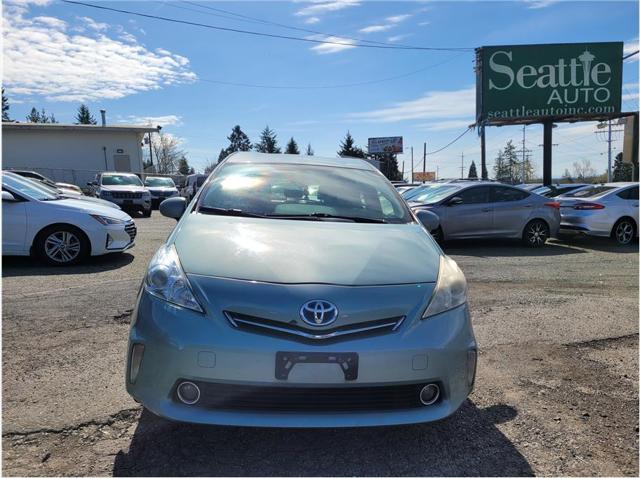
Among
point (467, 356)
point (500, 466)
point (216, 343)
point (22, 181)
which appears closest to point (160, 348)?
point (216, 343)

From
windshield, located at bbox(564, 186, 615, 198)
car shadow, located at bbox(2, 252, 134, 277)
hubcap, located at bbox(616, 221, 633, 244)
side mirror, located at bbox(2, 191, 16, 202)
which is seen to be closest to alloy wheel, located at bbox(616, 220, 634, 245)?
hubcap, located at bbox(616, 221, 633, 244)

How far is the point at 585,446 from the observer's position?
9.02 feet

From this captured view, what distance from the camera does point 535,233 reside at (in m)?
10.6

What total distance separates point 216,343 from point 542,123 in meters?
29.3

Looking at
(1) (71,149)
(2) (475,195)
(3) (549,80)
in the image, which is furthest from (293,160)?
(1) (71,149)

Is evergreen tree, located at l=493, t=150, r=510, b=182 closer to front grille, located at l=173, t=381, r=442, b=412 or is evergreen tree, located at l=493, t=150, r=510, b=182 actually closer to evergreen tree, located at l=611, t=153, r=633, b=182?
evergreen tree, located at l=611, t=153, r=633, b=182

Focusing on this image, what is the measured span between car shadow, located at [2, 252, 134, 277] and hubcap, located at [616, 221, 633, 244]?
986 centimetres

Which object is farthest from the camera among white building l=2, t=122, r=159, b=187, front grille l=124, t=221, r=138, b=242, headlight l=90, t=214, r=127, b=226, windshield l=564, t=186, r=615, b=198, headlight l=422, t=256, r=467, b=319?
white building l=2, t=122, r=159, b=187

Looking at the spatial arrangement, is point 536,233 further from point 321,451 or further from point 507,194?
point 321,451

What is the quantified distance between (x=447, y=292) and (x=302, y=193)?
160 cm

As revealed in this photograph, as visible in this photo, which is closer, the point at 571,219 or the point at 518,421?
the point at 518,421

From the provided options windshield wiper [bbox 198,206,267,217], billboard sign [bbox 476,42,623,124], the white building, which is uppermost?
billboard sign [bbox 476,42,623,124]

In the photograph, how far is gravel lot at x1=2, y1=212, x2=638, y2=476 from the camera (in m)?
2.52

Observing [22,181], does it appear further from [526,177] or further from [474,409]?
[526,177]
